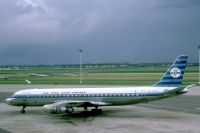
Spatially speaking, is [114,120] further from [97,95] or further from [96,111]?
[96,111]

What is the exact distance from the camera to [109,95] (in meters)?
43.6

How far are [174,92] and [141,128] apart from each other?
28.2 feet

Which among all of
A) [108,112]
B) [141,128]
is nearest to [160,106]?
[108,112]

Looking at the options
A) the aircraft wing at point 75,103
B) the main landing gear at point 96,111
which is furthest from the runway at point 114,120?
the aircraft wing at point 75,103

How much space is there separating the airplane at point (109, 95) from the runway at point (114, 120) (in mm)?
1483

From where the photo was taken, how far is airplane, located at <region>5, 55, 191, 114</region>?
41.4 meters

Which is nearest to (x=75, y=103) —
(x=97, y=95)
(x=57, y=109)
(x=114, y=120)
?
(x=57, y=109)

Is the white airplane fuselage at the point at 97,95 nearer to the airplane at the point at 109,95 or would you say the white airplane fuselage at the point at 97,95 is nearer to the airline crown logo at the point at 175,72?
the airplane at the point at 109,95

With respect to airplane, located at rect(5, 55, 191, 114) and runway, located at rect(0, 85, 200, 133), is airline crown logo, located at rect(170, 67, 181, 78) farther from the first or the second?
runway, located at rect(0, 85, 200, 133)

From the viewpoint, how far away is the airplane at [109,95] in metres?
41.4

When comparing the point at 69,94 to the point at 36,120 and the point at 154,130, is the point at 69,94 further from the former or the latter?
the point at 154,130

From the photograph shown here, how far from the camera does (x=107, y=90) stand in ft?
144

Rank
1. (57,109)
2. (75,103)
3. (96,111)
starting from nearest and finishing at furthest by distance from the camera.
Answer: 1. (57,109)
2. (75,103)
3. (96,111)

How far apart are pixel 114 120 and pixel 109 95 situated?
14.4 ft
